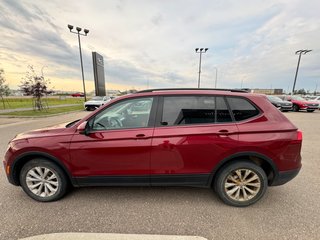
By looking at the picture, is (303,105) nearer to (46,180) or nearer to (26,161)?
(46,180)

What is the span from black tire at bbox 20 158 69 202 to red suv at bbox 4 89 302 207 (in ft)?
0.05

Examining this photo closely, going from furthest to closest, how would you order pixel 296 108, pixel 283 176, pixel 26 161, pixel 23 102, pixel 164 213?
1. pixel 23 102
2. pixel 296 108
3. pixel 26 161
4. pixel 283 176
5. pixel 164 213

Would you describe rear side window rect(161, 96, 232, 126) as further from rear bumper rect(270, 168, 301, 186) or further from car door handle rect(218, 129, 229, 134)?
rear bumper rect(270, 168, 301, 186)

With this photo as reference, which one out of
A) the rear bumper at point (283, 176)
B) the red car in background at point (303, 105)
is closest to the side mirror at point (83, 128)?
the rear bumper at point (283, 176)

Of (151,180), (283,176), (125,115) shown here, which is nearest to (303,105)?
(283,176)

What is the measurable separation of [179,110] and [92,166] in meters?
1.54

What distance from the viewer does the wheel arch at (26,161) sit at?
8.39ft

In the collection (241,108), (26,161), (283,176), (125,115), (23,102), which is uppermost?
(241,108)

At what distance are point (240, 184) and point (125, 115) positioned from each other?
2036 millimetres

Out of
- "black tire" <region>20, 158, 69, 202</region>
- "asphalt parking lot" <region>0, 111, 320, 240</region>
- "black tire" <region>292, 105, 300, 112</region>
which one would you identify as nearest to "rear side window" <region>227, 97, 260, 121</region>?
"asphalt parking lot" <region>0, 111, 320, 240</region>

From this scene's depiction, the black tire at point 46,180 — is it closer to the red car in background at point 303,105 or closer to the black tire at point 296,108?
the red car in background at point 303,105

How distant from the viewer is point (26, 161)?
8.77ft

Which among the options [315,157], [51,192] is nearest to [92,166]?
[51,192]

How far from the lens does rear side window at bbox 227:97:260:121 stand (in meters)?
2.54
